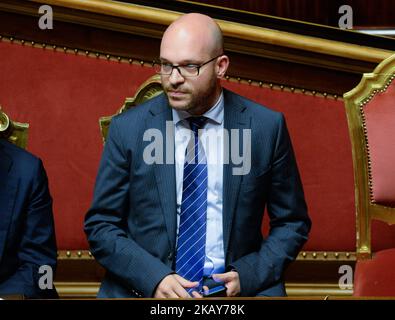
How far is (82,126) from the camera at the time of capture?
2.18 metres

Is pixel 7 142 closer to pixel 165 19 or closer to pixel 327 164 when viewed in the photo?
pixel 165 19

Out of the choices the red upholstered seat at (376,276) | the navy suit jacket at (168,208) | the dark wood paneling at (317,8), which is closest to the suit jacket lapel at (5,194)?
the navy suit jacket at (168,208)

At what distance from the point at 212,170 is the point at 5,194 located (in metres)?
0.41

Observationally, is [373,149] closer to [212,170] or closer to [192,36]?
[212,170]

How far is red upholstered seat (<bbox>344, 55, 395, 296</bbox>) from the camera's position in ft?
6.27

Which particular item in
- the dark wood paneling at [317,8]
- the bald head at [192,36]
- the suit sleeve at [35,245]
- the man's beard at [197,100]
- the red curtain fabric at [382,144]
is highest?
the dark wood paneling at [317,8]

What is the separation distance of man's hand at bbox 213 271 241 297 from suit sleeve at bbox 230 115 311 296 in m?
0.03

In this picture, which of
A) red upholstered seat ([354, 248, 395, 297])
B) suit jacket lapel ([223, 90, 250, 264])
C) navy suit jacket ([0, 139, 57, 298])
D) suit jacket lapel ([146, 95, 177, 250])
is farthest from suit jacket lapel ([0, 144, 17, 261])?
red upholstered seat ([354, 248, 395, 297])

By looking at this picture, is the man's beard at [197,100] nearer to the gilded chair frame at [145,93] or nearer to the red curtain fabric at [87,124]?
the gilded chair frame at [145,93]

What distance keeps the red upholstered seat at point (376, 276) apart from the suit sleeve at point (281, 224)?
15 cm

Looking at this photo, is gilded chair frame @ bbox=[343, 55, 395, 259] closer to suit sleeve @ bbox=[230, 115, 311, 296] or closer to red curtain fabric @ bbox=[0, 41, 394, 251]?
suit sleeve @ bbox=[230, 115, 311, 296]

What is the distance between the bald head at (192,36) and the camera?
1.71m
